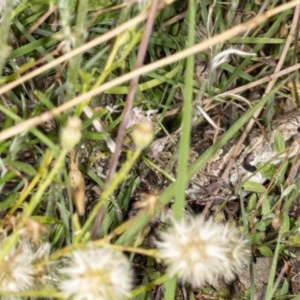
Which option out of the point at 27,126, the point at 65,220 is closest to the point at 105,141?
the point at 65,220

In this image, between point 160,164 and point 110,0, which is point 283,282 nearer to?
point 160,164

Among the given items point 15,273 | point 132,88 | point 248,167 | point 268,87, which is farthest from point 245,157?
point 15,273

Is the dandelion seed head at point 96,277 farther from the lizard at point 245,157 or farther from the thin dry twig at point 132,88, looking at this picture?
the lizard at point 245,157

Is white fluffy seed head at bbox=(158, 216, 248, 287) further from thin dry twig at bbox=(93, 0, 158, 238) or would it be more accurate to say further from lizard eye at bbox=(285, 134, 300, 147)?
lizard eye at bbox=(285, 134, 300, 147)

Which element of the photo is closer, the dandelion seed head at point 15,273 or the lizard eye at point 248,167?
the dandelion seed head at point 15,273

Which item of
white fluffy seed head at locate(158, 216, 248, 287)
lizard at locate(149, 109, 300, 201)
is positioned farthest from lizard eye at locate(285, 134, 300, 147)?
white fluffy seed head at locate(158, 216, 248, 287)

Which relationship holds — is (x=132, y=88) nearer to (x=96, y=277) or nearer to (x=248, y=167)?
(x=96, y=277)

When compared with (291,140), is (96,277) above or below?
above

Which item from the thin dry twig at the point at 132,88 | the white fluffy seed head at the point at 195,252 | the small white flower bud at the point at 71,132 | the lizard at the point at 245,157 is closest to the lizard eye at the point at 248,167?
the lizard at the point at 245,157
